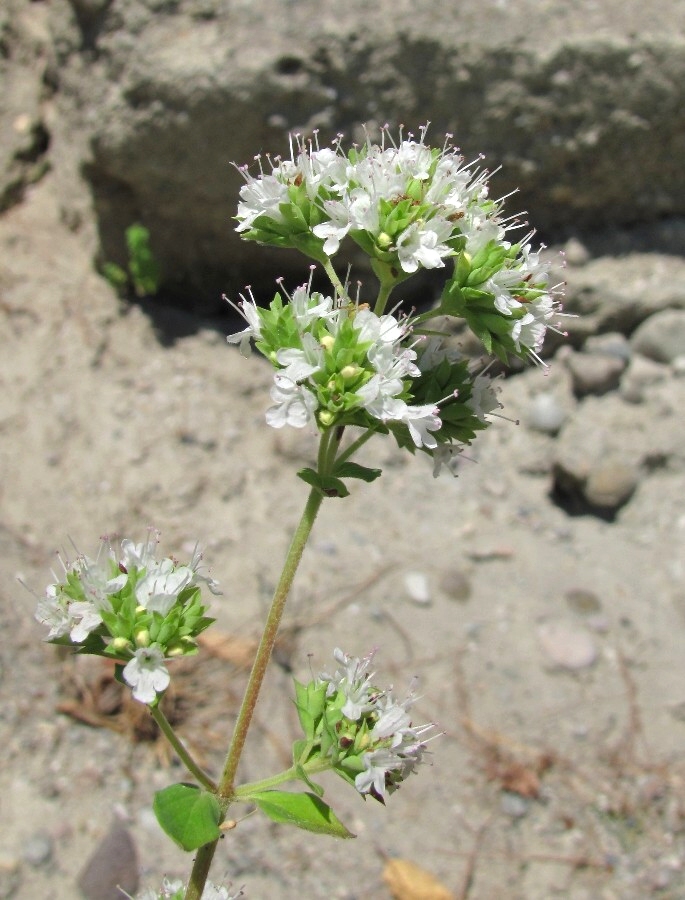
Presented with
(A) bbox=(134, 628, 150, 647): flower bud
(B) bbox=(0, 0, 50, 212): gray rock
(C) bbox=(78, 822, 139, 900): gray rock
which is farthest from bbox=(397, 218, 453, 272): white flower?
(B) bbox=(0, 0, 50, 212): gray rock

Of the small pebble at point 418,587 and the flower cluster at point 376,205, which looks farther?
the small pebble at point 418,587

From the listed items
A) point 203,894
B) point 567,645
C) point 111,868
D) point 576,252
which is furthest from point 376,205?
point 576,252

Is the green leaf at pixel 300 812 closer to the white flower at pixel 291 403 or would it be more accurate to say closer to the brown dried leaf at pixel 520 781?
the white flower at pixel 291 403

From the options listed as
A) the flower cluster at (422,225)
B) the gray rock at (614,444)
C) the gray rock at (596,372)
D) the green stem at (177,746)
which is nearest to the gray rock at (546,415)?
the gray rock at (614,444)

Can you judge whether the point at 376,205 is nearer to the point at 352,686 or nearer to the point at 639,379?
the point at 352,686

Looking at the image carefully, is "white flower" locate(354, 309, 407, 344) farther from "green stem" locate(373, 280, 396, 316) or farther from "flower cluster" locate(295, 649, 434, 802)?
"flower cluster" locate(295, 649, 434, 802)
